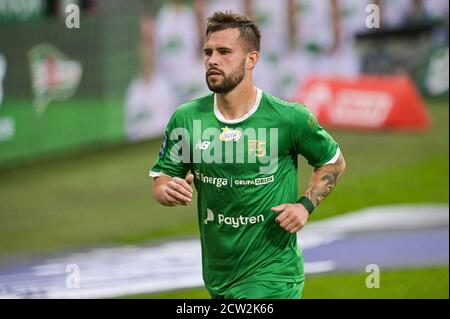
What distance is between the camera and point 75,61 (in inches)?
688

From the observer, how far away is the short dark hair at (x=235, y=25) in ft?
21.8

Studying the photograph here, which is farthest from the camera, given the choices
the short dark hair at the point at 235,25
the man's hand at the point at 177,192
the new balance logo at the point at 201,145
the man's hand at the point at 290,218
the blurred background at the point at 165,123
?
the blurred background at the point at 165,123

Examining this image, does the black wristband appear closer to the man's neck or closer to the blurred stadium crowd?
the man's neck

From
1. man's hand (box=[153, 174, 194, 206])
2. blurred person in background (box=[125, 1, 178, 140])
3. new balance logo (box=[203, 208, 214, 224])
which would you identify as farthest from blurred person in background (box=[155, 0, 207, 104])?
man's hand (box=[153, 174, 194, 206])

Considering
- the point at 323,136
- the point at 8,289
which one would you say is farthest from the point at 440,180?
the point at 323,136

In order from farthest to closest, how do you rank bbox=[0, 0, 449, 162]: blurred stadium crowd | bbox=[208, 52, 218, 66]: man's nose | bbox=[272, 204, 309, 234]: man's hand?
bbox=[0, 0, 449, 162]: blurred stadium crowd < bbox=[208, 52, 218, 66]: man's nose < bbox=[272, 204, 309, 234]: man's hand

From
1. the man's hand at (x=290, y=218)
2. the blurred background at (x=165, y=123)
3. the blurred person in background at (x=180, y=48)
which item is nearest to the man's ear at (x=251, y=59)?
the man's hand at (x=290, y=218)

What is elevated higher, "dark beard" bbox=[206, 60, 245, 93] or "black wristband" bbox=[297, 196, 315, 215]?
"dark beard" bbox=[206, 60, 245, 93]

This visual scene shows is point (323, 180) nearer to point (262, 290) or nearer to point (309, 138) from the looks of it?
point (309, 138)

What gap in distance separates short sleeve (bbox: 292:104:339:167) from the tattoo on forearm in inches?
2.3

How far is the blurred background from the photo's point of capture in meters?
11.3

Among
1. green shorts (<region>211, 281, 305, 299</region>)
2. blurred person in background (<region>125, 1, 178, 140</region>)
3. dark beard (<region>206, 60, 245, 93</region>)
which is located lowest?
green shorts (<region>211, 281, 305, 299</region>)

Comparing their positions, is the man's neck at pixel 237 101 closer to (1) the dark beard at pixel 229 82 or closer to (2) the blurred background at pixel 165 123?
(1) the dark beard at pixel 229 82
